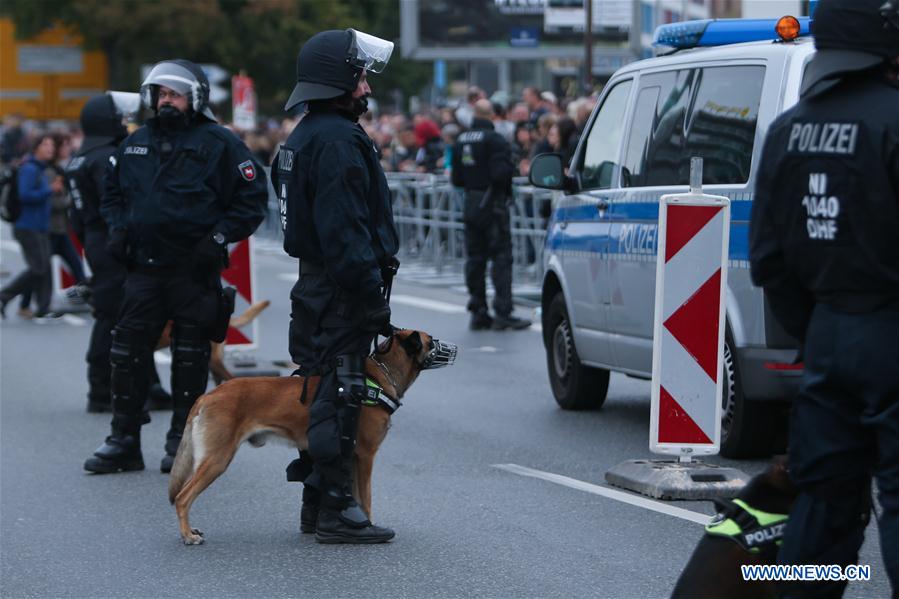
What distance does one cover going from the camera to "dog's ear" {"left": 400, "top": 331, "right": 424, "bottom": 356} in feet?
22.2

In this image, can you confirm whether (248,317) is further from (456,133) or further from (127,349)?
(456,133)

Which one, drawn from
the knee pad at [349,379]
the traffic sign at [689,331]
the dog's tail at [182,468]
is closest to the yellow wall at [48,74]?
the traffic sign at [689,331]

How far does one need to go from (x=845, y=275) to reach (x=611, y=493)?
3793 millimetres

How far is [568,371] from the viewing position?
33.7 ft

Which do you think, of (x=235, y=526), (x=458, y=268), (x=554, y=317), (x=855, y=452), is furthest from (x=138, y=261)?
(x=458, y=268)

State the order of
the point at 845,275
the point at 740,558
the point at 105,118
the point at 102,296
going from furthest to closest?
the point at 105,118 < the point at 102,296 < the point at 740,558 < the point at 845,275

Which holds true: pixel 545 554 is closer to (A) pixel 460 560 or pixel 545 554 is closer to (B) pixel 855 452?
(A) pixel 460 560

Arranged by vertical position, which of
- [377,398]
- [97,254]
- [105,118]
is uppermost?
[105,118]

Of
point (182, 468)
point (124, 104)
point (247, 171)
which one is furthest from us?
point (124, 104)

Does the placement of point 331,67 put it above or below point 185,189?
above

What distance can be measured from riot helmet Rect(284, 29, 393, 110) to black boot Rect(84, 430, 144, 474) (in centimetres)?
266

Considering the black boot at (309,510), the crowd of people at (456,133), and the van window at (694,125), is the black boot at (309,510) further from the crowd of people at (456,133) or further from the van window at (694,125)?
the crowd of people at (456,133)

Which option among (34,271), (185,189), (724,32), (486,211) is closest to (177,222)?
(185,189)

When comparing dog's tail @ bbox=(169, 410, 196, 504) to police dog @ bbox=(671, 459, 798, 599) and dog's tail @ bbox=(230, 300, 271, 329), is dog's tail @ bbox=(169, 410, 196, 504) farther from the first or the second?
dog's tail @ bbox=(230, 300, 271, 329)
